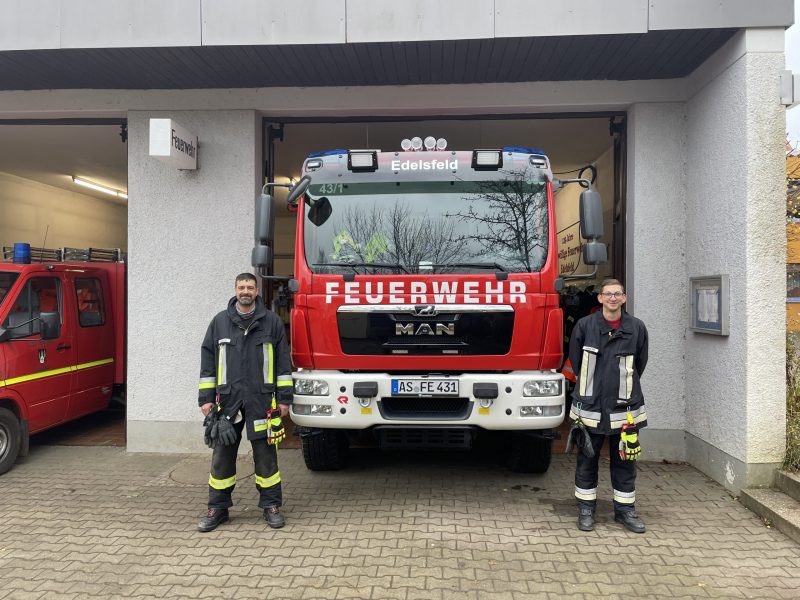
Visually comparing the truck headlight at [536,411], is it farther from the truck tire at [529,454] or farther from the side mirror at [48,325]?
the side mirror at [48,325]

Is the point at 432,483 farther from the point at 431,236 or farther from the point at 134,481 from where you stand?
the point at 134,481

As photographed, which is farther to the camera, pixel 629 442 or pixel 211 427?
pixel 211 427

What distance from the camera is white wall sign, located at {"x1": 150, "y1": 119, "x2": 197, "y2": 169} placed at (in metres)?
5.26

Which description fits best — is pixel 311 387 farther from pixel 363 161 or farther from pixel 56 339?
pixel 56 339

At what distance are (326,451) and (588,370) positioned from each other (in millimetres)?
2561

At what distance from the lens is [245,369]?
4039 millimetres

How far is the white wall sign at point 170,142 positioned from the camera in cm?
526

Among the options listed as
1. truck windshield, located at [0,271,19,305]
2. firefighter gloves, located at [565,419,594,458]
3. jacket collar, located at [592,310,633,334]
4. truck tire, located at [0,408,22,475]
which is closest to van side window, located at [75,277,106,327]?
truck windshield, located at [0,271,19,305]

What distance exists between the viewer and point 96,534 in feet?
13.2

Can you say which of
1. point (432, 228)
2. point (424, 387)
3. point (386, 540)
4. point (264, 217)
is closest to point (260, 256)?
point (264, 217)

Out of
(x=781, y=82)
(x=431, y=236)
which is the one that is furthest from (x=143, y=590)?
(x=781, y=82)

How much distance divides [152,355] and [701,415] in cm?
568

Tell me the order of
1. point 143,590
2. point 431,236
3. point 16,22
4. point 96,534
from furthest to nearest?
point 16,22
point 431,236
point 96,534
point 143,590

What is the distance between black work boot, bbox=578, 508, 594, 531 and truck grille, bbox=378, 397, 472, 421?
1.13 metres
